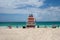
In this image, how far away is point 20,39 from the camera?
9570 millimetres

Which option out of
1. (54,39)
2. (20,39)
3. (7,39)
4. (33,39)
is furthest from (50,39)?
(7,39)

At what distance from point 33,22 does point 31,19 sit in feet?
2.26

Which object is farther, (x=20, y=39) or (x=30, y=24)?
(x=30, y=24)

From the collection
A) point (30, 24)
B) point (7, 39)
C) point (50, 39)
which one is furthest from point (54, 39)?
point (30, 24)

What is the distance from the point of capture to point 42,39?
31.6ft

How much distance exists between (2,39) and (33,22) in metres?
10.7

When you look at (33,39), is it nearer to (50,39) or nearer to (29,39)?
(29,39)

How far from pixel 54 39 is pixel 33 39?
114 centimetres

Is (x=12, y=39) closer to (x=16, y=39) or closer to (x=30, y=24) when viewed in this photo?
(x=16, y=39)

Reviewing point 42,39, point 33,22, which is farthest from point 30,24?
point 42,39

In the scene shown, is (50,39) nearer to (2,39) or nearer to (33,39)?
(33,39)

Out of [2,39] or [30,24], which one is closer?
[2,39]

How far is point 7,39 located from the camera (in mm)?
9406

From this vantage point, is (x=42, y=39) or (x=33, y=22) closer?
(x=42, y=39)
